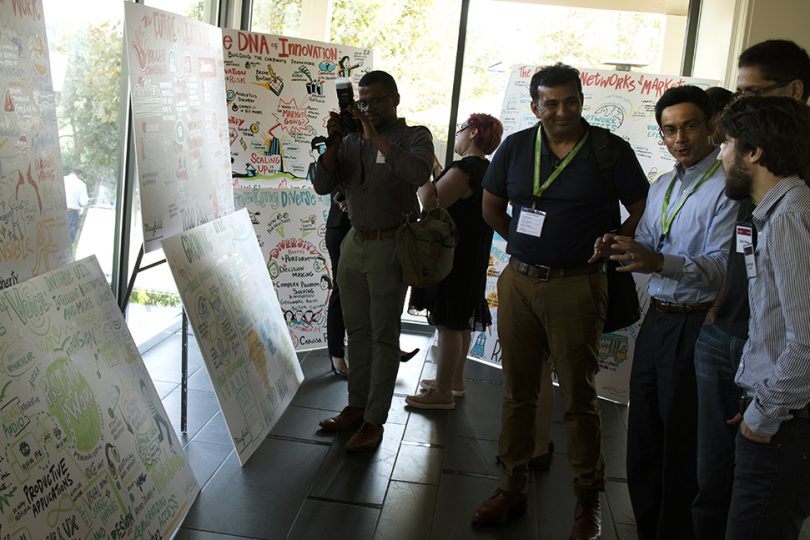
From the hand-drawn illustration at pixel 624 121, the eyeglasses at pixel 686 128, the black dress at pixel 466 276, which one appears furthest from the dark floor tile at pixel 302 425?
the eyeglasses at pixel 686 128

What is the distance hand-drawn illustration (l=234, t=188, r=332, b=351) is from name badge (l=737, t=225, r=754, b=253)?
3119mm

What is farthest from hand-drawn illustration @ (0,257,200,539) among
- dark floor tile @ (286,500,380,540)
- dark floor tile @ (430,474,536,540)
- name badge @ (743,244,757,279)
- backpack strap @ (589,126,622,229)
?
name badge @ (743,244,757,279)

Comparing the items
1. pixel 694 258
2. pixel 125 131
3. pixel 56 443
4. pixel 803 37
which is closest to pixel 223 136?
pixel 125 131

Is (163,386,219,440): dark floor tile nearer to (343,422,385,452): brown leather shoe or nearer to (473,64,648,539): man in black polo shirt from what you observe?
(343,422,385,452): brown leather shoe

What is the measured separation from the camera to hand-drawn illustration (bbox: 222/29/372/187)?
14.3 feet

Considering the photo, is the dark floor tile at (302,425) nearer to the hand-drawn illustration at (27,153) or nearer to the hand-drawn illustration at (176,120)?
the hand-drawn illustration at (176,120)

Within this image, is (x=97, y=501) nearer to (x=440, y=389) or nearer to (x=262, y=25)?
(x=440, y=389)

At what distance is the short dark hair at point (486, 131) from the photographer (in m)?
3.66

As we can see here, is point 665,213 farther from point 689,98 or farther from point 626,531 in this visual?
point 626,531

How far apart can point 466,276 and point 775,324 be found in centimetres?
217

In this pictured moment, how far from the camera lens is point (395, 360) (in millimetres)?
3398

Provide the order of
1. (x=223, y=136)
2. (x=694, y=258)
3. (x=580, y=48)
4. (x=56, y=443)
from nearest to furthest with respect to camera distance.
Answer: (x=56, y=443), (x=694, y=258), (x=223, y=136), (x=580, y=48)

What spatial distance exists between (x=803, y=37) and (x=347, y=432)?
3.11 metres

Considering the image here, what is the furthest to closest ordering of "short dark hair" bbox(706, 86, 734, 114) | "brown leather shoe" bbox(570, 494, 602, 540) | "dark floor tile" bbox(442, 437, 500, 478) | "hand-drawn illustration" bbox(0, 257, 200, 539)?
"dark floor tile" bbox(442, 437, 500, 478)
"brown leather shoe" bbox(570, 494, 602, 540)
"short dark hair" bbox(706, 86, 734, 114)
"hand-drawn illustration" bbox(0, 257, 200, 539)
